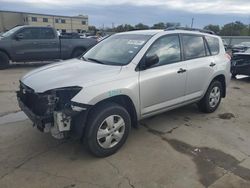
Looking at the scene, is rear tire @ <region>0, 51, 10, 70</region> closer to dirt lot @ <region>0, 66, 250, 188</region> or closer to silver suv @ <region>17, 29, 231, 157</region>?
dirt lot @ <region>0, 66, 250, 188</region>

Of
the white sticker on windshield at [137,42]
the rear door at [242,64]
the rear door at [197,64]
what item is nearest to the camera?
the white sticker on windshield at [137,42]

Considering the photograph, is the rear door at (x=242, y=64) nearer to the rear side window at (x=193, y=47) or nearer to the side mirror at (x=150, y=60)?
the rear side window at (x=193, y=47)

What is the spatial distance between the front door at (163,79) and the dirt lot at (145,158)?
56 cm

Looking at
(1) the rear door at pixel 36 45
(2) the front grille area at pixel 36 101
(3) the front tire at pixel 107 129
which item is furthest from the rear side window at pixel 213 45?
(1) the rear door at pixel 36 45

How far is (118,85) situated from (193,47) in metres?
2.18

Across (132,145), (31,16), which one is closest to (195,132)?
(132,145)

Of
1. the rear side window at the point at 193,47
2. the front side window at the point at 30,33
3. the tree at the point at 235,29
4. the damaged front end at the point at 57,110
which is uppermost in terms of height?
the tree at the point at 235,29

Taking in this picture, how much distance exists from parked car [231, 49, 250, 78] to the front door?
6.03 metres

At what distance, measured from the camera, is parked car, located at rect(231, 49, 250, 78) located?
9.85 meters

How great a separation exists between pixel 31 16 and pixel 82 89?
78862mm

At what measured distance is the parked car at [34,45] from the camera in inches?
429

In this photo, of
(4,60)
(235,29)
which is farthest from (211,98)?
(235,29)

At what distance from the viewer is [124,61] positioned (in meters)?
4.15

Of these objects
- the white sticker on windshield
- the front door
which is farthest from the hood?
the white sticker on windshield
